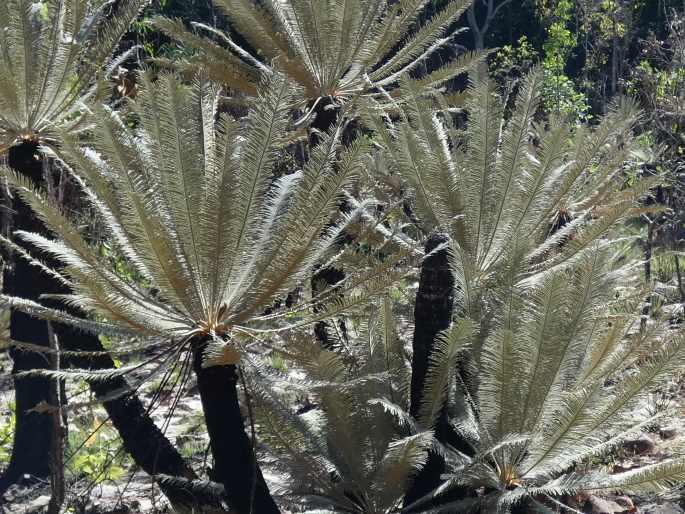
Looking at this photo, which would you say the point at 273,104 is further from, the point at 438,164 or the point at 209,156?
the point at 438,164

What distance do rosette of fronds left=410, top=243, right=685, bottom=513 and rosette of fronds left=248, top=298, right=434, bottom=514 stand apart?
215mm

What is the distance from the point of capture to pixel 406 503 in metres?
4.14

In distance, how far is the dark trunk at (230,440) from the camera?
3.64 m

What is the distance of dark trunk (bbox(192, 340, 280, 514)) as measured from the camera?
12.0ft

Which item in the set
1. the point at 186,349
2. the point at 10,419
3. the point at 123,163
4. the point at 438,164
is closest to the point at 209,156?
the point at 123,163

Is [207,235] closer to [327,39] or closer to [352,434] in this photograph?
[352,434]

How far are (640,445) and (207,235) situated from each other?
403 cm

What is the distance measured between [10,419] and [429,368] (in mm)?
5212

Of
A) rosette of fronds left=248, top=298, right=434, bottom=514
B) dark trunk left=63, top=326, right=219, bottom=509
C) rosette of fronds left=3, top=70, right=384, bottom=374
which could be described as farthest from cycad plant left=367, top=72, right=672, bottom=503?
dark trunk left=63, top=326, right=219, bottom=509

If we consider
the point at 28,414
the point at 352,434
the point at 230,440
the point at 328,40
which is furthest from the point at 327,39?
the point at 28,414

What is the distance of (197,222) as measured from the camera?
3.66 m

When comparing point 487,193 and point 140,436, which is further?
point 487,193

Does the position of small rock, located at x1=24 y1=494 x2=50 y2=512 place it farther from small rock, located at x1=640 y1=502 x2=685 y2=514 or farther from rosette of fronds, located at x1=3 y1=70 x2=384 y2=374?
small rock, located at x1=640 y1=502 x2=685 y2=514

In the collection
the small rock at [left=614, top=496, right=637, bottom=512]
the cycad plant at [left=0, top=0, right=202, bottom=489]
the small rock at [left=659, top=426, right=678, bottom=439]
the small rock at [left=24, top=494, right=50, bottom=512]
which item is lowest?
the small rock at [left=614, top=496, right=637, bottom=512]
